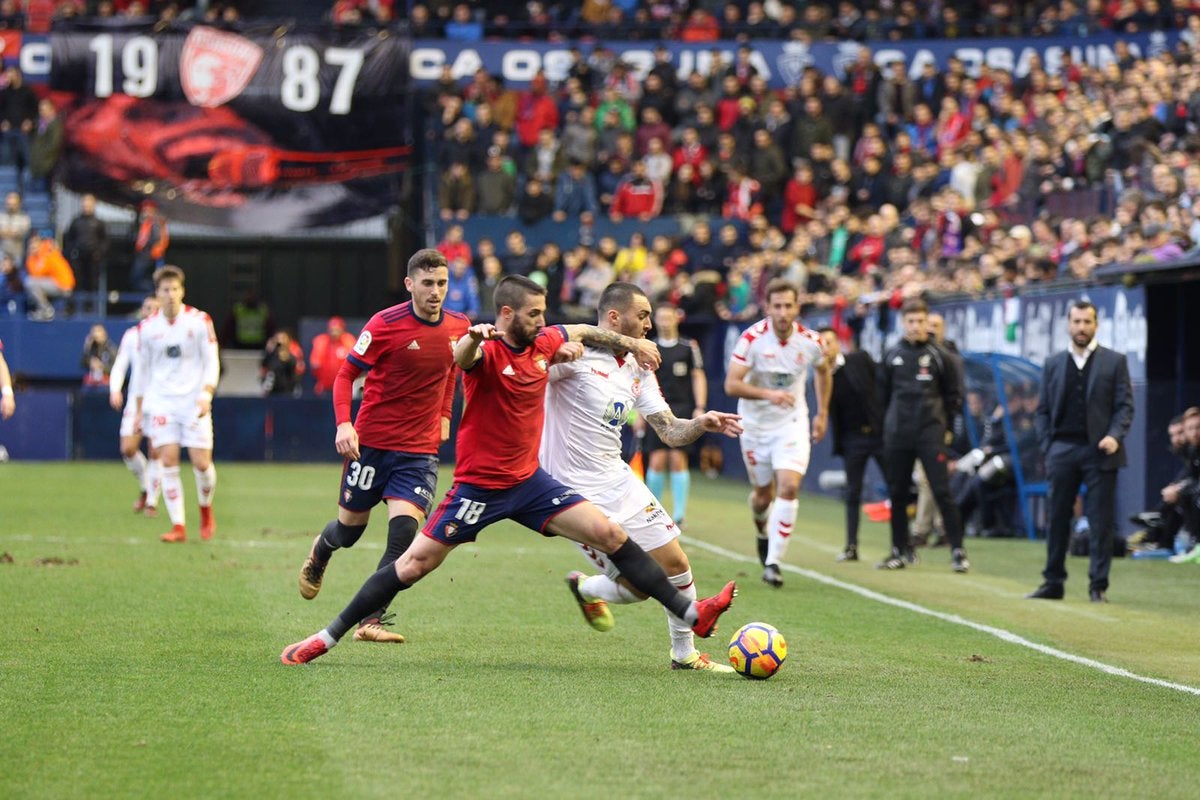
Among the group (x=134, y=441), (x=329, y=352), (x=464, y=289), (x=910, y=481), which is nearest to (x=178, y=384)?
(x=134, y=441)

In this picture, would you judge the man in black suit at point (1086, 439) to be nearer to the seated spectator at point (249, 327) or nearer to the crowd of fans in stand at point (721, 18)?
the seated spectator at point (249, 327)

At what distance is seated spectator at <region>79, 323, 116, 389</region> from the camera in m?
30.0

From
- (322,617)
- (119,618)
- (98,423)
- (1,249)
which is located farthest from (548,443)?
(1,249)

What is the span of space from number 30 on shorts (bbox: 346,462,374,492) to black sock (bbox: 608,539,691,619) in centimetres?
194

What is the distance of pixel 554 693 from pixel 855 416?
8.89 m

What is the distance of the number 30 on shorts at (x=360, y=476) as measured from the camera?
32.6 ft

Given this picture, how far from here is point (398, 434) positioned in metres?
9.94

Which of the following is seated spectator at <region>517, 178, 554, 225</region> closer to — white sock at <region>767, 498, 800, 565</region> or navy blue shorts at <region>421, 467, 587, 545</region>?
white sock at <region>767, 498, 800, 565</region>

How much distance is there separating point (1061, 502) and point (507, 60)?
2484 cm

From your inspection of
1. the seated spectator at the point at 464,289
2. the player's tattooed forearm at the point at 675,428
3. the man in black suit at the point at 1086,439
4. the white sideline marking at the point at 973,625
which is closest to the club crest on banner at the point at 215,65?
the seated spectator at the point at 464,289

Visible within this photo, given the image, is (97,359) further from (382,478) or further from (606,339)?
(606,339)

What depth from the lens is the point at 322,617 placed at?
10.8m

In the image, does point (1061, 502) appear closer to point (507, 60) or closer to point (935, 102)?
point (935, 102)

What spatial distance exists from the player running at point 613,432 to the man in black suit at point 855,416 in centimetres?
726
